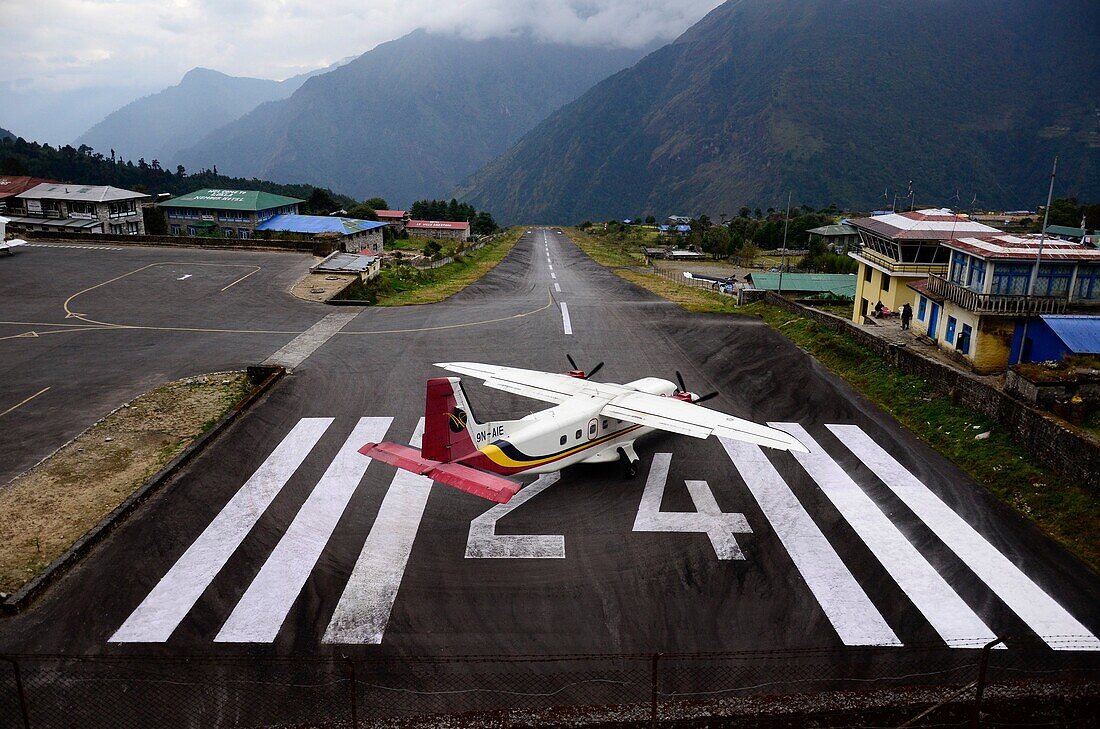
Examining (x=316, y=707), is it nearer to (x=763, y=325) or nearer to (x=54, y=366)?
(x=54, y=366)

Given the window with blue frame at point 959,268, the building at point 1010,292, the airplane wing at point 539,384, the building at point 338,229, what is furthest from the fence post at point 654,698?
the building at point 338,229

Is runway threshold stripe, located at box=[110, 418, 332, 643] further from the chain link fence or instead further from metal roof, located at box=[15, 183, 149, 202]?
metal roof, located at box=[15, 183, 149, 202]

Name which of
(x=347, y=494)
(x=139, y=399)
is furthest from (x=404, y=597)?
(x=139, y=399)

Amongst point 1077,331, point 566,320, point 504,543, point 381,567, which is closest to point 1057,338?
point 1077,331

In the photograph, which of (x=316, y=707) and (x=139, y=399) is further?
(x=139, y=399)

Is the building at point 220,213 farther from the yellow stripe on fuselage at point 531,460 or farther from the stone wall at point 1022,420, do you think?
the stone wall at point 1022,420

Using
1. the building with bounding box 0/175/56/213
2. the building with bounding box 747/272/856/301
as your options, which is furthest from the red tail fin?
the building with bounding box 0/175/56/213

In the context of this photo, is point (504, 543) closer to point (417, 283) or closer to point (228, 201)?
point (417, 283)
